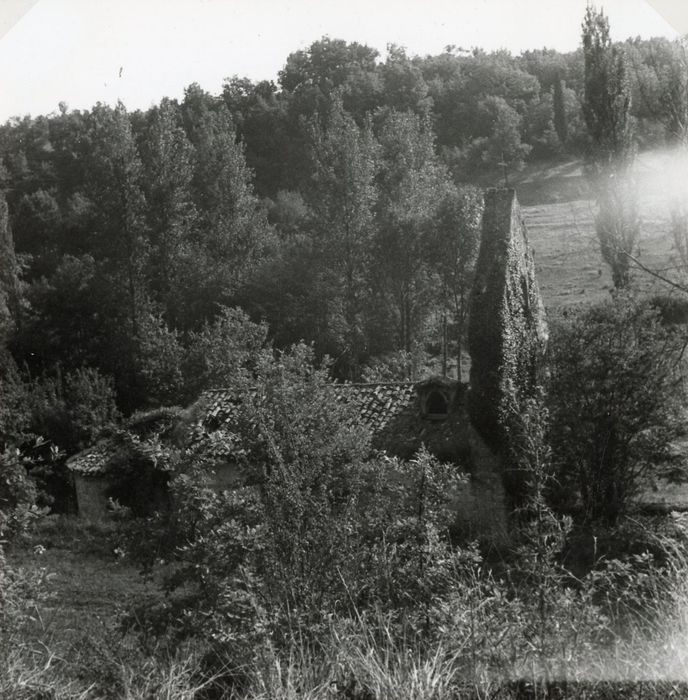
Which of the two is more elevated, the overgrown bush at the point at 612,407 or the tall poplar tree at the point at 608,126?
the tall poplar tree at the point at 608,126

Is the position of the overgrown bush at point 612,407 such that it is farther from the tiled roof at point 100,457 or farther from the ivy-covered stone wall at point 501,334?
the tiled roof at point 100,457

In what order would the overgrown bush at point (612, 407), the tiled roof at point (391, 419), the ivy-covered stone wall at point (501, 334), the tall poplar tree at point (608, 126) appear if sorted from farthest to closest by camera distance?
the tall poplar tree at point (608, 126) < the tiled roof at point (391, 419) < the ivy-covered stone wall at point (501, 334) < the overgrown bush at point (612, 407)

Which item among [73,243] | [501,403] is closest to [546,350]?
[501,403]

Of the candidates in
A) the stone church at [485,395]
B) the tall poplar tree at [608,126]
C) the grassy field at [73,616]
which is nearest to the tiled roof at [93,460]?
the grassy field at [73,616]

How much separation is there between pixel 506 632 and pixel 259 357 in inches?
190

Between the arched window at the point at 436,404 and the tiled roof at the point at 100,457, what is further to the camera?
the tiled roof at the point at 100,457

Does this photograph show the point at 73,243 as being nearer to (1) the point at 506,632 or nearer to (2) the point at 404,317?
(2) the point at 404,317

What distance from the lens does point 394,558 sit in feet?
24.0

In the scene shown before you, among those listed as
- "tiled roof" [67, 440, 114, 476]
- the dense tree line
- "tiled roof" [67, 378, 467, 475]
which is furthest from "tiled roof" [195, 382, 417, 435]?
the dense tree line

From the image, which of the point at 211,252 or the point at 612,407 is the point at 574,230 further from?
the point at 612,407

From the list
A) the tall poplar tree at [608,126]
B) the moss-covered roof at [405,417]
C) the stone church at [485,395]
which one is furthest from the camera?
the tall poplar tree at [608,126]

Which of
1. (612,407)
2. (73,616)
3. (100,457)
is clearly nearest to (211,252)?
(100,457)

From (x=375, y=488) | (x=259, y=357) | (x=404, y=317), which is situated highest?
(x=259, y=357)

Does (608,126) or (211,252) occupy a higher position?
(608,126)
